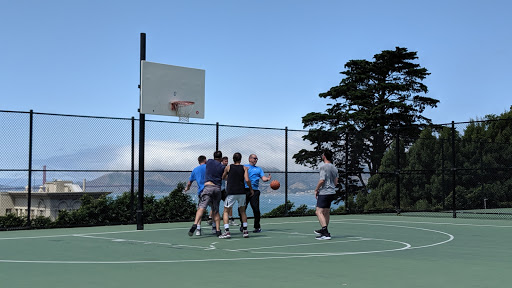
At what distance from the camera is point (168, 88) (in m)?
18.1

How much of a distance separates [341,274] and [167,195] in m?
13.4

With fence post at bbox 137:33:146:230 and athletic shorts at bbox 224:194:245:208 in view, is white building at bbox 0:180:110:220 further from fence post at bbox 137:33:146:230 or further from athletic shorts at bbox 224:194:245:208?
athletic shorts at bbox 224:194:245:208

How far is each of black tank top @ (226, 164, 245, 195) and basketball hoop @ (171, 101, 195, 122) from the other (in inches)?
184

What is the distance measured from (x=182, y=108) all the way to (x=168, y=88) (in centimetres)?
78

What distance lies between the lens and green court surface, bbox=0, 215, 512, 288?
799cm

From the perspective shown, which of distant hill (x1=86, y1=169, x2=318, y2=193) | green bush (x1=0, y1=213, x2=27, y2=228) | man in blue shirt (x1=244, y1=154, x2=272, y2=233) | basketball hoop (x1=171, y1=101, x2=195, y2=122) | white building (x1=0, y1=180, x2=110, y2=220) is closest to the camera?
man in blue shirt (x1=244, y1=154, x2=272, y2=233)

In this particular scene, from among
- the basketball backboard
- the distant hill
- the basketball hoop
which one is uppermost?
the basketball backboard

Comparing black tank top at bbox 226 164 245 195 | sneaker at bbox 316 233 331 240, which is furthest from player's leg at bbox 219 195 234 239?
sneaker at bbox 316 233 331 240

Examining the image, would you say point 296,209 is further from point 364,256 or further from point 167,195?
point 364,256

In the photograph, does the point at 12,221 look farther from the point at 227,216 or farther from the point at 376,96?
the point at 376,96

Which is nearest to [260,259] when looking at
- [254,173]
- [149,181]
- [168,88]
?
[254,173]

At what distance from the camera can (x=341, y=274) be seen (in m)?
8.49

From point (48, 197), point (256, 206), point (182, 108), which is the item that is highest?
point (182, 108)

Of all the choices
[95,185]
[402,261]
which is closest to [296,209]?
[95,185]
